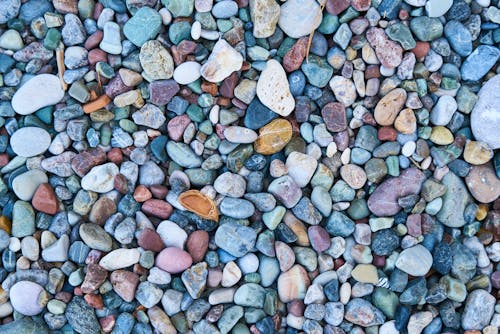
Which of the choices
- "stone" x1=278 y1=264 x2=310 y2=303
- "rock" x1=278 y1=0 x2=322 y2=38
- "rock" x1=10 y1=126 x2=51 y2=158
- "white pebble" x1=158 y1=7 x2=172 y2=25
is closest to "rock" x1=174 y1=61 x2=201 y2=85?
"white pebble" x1=158 y1=7 x2=172 y2=25

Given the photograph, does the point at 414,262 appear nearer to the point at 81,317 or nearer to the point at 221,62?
the point at 221,62

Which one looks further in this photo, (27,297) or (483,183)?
(483,183)

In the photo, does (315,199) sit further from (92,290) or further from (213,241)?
(92,290)

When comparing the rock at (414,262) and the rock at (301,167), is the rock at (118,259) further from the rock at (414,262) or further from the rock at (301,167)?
the rock at (414,262)

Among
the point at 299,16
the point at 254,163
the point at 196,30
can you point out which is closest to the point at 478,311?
the point at 254,163

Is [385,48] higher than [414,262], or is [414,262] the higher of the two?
[385,48]

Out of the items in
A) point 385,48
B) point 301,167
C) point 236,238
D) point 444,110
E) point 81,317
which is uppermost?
point 385,48

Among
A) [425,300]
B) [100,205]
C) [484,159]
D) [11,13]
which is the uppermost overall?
[11,13]

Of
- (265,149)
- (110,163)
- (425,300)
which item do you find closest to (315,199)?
(265,149)
